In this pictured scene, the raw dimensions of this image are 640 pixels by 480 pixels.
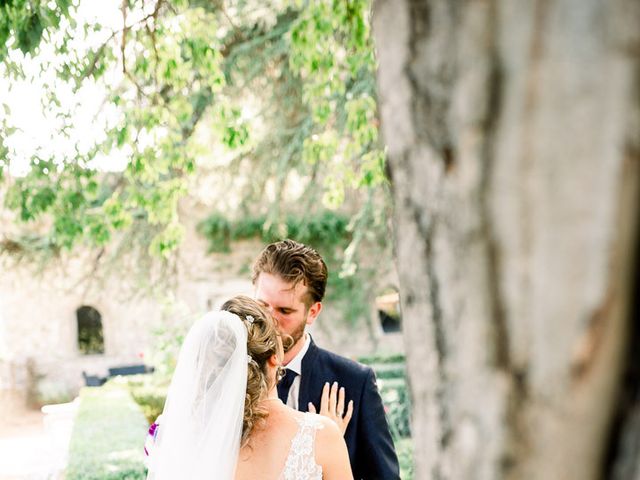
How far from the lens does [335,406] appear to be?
9.64ft

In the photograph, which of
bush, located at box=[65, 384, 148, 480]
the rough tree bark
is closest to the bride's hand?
the rough tree bark

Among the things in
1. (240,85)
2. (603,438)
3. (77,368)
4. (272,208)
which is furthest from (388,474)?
(77,368)

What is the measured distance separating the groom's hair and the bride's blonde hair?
420mm

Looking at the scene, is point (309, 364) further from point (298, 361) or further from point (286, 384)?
point (286, 384)

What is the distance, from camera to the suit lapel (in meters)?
3.04

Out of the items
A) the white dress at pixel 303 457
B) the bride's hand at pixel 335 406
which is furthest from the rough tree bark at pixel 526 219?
the bride's hand at pixel 335 406

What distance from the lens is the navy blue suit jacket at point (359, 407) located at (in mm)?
2908

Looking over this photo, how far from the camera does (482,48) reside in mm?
785

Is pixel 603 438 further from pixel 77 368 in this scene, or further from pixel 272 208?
pixel 77 368

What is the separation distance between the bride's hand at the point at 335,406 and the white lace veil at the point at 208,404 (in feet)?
1.53

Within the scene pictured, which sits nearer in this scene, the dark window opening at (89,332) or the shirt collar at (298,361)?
the shirt collar at (298,361)

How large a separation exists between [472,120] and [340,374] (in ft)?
7.66

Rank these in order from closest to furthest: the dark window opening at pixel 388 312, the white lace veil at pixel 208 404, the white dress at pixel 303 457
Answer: the white dress at pixel 303 457 → the white lace veil at pixel 208 404 → the dark window opening at pixel 388 312

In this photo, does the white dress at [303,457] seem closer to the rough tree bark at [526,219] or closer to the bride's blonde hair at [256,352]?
the bride's blonde hair at [256,352]
